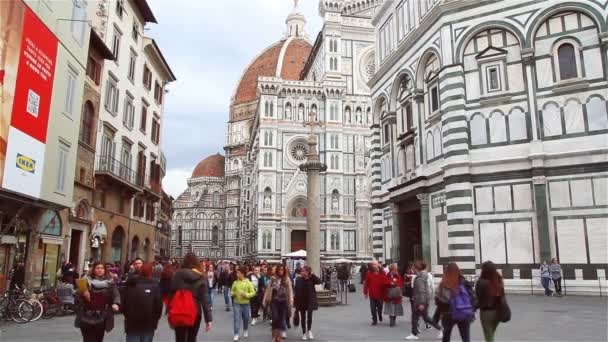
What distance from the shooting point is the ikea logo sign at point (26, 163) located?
1463cm

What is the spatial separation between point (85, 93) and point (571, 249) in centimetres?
2083

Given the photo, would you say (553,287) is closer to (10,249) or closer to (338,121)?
(10,249)

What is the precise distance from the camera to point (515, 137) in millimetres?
18344

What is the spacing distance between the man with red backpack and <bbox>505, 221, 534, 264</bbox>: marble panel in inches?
567

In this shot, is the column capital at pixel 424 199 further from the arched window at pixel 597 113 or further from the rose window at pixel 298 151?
the rose window at pixel 298 151

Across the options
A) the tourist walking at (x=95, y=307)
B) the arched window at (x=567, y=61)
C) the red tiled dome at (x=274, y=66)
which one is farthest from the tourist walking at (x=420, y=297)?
the red tiled dome at (x=274, y=66)

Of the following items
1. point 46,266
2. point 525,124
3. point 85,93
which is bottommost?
point 46,266

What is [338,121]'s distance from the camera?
A: 203ft

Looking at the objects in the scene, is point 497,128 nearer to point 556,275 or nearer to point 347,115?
point 556,275

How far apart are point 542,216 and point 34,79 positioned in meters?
18.4

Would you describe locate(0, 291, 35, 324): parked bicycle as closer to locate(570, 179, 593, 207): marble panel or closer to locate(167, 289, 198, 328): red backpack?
locate(167, 289, 198, 328): red backpack

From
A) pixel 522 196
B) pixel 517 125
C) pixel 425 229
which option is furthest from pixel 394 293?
pixel 517 125

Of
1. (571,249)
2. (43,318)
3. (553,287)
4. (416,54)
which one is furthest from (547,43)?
(43,318)

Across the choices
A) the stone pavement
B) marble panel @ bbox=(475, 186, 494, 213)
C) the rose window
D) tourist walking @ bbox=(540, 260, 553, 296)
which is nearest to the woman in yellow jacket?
the stone pavement
